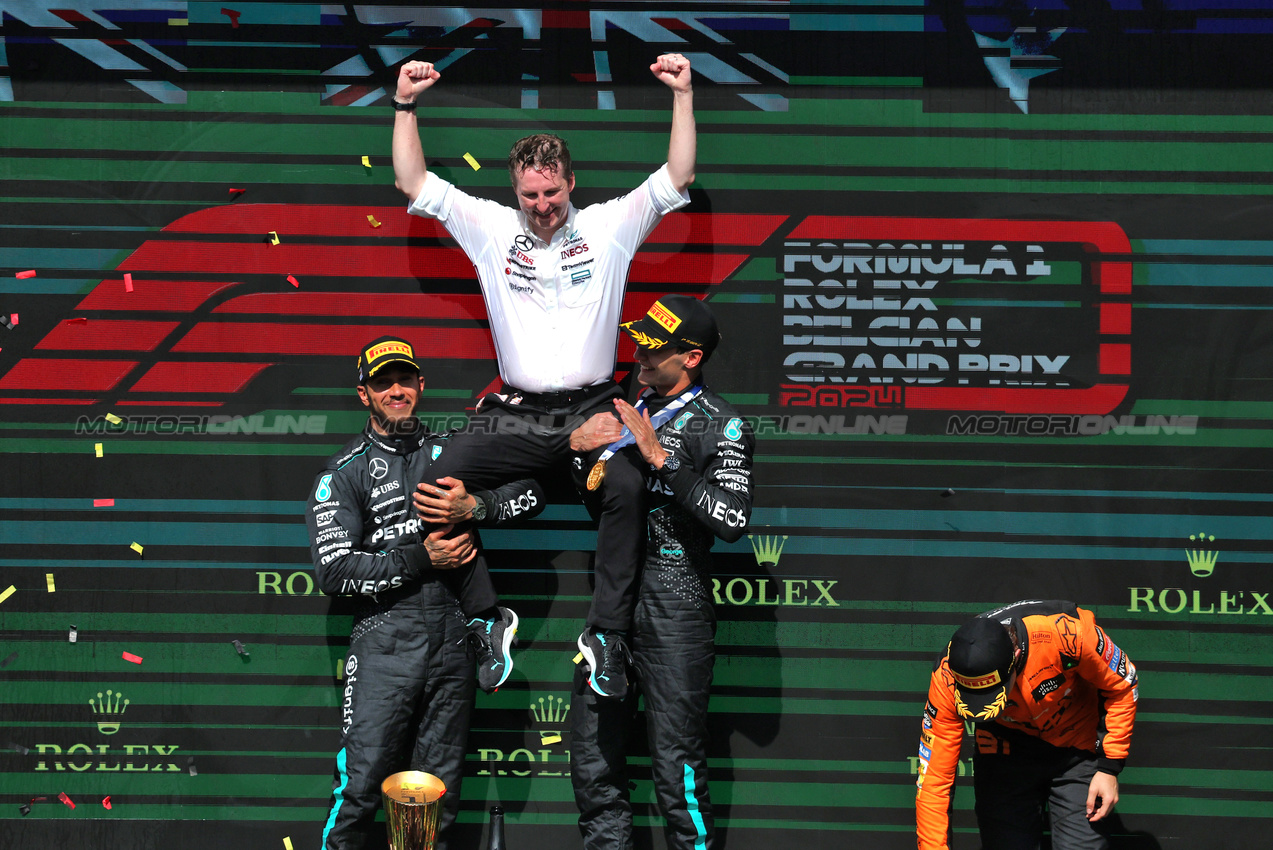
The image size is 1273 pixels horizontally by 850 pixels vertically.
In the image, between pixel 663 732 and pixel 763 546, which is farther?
pixel 763 546

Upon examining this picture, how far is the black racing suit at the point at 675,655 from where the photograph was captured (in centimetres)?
402

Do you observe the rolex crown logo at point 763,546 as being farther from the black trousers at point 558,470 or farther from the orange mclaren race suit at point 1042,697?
the orange mclaren race suit at point 1042,697

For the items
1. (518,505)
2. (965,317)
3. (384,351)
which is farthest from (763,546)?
(384,351)

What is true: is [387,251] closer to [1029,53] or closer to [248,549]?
[248,549]

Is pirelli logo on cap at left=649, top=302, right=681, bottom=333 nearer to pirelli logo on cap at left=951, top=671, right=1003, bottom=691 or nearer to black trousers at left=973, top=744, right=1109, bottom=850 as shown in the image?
pirelli logo on cap at left=951, top=671, right=1003, bottom=691

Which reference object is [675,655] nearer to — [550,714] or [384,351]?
[550,714]

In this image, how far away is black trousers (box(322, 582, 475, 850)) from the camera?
405 cm

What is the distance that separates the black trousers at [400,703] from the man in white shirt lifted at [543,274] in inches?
10.0

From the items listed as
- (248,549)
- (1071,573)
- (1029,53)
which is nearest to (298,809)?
(248,549)

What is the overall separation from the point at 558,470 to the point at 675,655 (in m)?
1.00

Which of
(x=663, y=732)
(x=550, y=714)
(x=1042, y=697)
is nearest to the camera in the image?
(x=1042, y=697)

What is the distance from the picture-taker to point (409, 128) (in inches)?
171

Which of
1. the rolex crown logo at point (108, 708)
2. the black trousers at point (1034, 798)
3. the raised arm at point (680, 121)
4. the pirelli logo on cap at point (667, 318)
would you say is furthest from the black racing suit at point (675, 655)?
the rolex crown logo at point (108, 708)

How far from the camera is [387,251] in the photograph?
470cm
